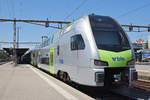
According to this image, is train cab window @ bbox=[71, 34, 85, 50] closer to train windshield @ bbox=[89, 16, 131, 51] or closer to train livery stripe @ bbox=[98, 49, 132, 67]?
train windshield @ bbox=[89, 16, 131, 51]

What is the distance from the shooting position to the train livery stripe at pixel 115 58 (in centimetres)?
653

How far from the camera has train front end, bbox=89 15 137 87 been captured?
257 inches

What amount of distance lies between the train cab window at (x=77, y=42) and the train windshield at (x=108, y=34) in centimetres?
61

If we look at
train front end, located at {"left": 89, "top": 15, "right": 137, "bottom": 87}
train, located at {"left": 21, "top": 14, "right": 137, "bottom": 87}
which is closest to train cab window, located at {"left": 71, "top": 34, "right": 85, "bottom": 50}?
train, located at {"left": 21, "top": 14, "right": 137, "bottom": 87}

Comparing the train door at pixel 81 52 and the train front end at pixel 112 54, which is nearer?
the train front end at pixel 112 54

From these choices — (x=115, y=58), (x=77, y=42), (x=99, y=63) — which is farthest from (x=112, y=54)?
(x=77, y=42)

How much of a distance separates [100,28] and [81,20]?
962 mm

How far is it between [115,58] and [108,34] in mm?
1146

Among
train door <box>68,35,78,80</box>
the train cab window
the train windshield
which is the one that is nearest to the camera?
the train windshield

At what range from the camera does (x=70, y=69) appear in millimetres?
8203

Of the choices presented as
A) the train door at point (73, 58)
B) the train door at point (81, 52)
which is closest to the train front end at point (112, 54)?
the train door at point (81, 52)

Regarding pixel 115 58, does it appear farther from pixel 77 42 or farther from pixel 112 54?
pixel 77 42

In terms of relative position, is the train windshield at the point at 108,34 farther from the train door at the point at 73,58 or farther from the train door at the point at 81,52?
the train door at the point at 73,58

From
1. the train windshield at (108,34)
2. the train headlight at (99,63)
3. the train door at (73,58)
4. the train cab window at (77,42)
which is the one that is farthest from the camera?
the train door at (73,58)
